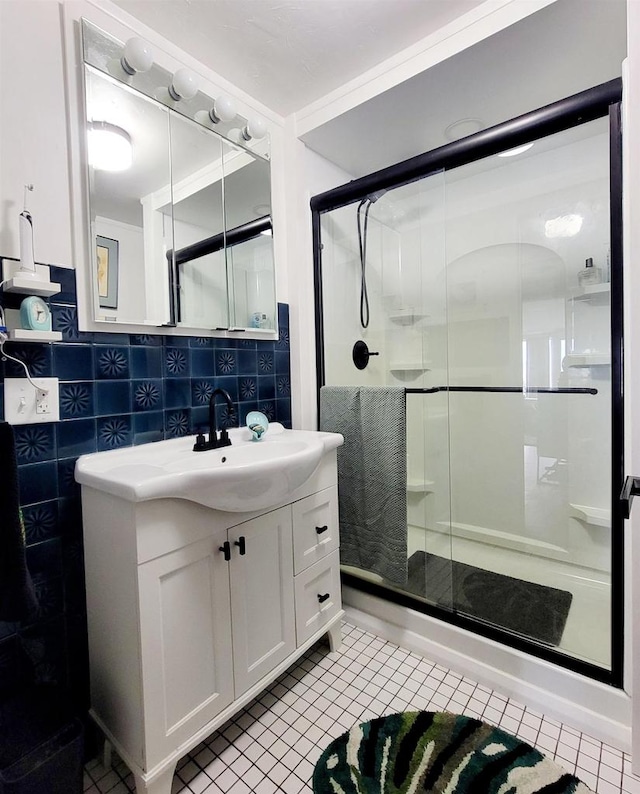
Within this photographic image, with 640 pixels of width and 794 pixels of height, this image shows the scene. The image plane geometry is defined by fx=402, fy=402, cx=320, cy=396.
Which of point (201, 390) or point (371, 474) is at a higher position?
point (201, 390)

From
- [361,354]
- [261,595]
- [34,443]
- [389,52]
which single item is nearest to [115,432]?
[34,443]

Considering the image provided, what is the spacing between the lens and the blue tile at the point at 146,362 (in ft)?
4.42

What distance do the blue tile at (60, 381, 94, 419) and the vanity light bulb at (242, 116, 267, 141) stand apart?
1.23m

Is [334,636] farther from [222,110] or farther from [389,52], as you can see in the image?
[389,52]

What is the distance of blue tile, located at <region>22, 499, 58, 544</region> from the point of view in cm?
111

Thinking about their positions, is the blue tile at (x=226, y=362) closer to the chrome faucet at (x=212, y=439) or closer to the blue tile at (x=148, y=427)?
the chrome faucet at (x=212, y=439)

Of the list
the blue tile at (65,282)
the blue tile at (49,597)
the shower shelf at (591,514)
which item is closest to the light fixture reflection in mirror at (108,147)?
the blue tile at (65,282)

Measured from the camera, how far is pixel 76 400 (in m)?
1.20

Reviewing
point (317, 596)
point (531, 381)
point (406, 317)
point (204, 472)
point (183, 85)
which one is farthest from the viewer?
point (531, 381)

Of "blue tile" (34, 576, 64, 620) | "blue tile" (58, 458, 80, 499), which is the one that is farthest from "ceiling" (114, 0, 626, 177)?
"blue tile" (34, 576, 64, 620)

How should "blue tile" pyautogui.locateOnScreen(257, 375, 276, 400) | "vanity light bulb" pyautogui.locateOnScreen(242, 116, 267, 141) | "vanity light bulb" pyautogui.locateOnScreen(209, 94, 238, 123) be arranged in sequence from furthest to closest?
"blue tile" pyautogui.locateOnScreen(257, 375, 276, 400) → "vanity light bulb" pyautogui.locateOnScreen(242, 116, 267, 141) → "vanity light bulb" pyautogui.locateOnScreen(209, 94, 238, 123)

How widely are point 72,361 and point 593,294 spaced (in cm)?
219

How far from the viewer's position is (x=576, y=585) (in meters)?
1.78

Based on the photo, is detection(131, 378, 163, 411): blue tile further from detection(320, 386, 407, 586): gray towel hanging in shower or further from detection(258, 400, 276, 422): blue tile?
detection(320, 386, 407, 586): gray towel hanging in shower
